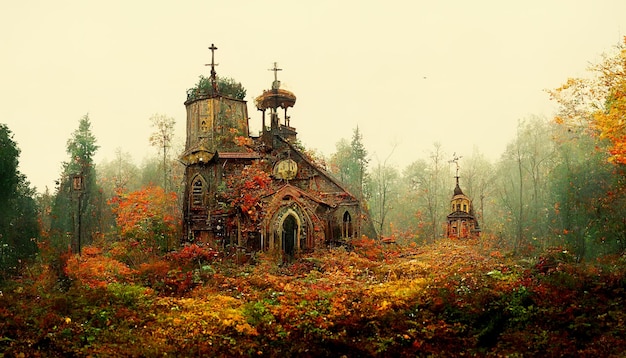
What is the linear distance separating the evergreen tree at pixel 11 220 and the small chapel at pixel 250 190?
9094 millimetres

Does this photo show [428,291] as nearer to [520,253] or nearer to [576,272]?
[576,272]

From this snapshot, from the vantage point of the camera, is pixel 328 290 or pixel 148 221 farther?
pixel 148 221

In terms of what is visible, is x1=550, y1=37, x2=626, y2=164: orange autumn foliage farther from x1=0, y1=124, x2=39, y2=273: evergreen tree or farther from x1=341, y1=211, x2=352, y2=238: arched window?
x1=0, y1=124, x2=39, y2=273: evergreen tree

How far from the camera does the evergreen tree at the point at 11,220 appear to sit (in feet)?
68.9

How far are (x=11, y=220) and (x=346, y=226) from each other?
18.2 m

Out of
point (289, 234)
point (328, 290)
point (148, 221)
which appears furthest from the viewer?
point (148, 221)

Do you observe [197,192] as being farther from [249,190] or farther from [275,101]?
[275,101]

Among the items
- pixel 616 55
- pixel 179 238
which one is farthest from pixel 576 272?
pixel 179 238

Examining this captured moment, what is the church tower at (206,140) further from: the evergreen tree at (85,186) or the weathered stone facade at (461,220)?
the weathered stone facade at (461,220)

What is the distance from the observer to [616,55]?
64.3 ft

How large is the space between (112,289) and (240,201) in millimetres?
12218

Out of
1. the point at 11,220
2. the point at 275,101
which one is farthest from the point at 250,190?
the point at 11,220

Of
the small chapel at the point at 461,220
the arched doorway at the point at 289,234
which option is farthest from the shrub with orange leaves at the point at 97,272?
the small chapel at the point at 461,220

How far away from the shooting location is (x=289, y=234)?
1117 inches
